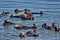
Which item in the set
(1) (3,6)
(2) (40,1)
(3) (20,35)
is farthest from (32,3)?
(3) (20,35)

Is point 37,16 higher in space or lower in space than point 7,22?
lower

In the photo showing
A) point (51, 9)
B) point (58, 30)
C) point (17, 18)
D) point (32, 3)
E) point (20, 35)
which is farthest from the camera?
point (32, 3)

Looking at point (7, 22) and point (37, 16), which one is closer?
point (7, 22)

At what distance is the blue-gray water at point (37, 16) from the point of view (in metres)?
29.3

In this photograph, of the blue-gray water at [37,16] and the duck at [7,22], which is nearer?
the blue-gray water at [37,16]

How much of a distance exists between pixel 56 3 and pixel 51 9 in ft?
15.5

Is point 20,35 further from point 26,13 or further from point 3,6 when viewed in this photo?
point 3,6

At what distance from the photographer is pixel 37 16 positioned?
38531 millimetres

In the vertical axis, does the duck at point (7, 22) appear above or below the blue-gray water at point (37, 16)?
above

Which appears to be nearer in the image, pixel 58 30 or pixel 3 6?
pixel 58 30

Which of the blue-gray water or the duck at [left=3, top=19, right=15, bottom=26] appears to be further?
the duck at [left=3, top=19, right=15, bottom=26]

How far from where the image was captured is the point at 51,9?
1693 inches

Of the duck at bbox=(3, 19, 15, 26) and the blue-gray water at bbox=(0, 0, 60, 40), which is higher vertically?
the duck at bbox=(3, 19, 15, 26)

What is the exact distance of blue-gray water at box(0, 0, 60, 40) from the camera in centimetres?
2933
